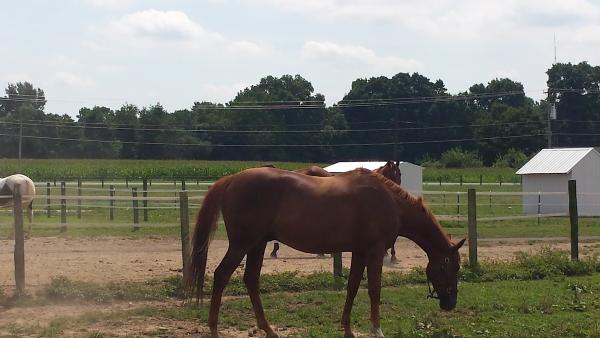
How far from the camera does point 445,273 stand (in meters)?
7.79

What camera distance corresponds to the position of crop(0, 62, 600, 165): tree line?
6378 cm

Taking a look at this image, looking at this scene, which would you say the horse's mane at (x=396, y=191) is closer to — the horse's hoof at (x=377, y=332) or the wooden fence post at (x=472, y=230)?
the horse's hoof at (x=377, y=332)

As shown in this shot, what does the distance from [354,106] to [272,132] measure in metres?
16.3

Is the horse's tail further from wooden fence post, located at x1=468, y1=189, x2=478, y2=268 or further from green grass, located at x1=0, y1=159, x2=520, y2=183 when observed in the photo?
green grass, located at x1=0, y1=159, x2=520, y2=183

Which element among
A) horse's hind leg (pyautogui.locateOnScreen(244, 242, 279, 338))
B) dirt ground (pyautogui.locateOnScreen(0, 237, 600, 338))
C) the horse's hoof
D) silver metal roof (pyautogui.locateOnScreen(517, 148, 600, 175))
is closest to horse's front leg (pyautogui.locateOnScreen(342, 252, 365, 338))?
the horse's hoof

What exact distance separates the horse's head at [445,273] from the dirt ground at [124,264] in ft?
5.46

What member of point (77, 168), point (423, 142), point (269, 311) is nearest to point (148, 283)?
point (269, 311)

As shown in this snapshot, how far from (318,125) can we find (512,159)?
2042 centimetres

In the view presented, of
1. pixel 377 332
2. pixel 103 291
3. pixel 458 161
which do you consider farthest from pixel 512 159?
pixel 377 332

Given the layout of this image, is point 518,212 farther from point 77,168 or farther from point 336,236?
point 77,168

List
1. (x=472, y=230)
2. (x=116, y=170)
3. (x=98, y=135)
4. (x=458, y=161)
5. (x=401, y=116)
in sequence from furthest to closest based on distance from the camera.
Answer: (x=401, y=116) < (x=458, y=161) < (x=98, y=135) < (x=116, y=170) < (x=472, y=230)

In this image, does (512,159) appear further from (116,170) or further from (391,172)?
(391,172)

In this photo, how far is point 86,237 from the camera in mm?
16500

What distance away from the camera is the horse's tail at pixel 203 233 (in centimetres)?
741
